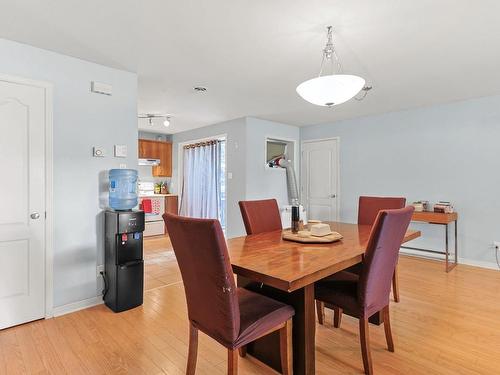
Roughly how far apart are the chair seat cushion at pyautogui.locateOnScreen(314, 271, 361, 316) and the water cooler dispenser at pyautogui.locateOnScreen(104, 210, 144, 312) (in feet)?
5.52

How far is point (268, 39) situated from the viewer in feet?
7.73

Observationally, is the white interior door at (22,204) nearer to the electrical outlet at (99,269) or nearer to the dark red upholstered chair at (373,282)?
the electrical outlet at (99,269)

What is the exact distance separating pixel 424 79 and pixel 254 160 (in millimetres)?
2742

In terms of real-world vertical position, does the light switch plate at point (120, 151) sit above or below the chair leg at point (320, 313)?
above

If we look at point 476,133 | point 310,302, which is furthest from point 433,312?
point 476,133

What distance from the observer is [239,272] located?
1475 millimetres

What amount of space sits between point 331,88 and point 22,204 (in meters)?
2.57

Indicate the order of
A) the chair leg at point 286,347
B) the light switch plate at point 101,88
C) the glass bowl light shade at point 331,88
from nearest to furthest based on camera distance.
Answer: the chair leg at point 286,347, the glass bowl light shade at point 331,88, the light switch plate at point 101,88

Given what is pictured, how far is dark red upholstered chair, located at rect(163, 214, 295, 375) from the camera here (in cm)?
130

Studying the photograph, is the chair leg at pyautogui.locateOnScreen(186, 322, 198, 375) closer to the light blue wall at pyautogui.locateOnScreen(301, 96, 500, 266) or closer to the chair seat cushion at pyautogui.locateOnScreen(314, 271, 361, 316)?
the chair seat cushion at pyautogui.locateOnScreen(314, 271, 361, 316)

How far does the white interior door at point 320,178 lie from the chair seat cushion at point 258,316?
415 centimetres

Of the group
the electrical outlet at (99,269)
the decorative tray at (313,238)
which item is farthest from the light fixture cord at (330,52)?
the electrical outlet at (99,269)

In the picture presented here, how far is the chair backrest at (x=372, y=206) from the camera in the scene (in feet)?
9.64

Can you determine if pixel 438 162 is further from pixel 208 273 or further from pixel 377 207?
pixel 208 273
